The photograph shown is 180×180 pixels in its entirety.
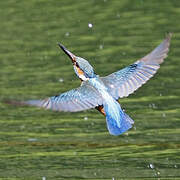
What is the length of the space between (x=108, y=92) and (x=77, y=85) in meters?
3.86

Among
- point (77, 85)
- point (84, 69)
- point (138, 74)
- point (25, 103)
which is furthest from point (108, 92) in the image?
point (77, 85)

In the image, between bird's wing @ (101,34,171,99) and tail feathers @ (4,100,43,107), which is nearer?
tail feathers @ (4,100,43,107)

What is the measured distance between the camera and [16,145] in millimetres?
8281

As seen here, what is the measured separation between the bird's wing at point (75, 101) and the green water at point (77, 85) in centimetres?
99

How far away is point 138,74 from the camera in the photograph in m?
6.68

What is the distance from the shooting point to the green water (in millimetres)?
7539

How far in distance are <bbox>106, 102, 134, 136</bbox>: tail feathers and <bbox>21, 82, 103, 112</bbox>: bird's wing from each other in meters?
0.14

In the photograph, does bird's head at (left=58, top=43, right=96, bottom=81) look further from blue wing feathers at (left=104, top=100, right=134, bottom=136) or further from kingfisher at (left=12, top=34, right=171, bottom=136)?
blue wing feathers at (left=104, top=100, right=134, bottom=136)

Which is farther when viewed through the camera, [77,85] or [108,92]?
[77,85]

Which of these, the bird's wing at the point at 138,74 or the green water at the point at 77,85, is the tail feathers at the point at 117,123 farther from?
the green water at the point at 77,85

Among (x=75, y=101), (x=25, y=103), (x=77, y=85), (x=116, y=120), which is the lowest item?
(x=77, y=85)

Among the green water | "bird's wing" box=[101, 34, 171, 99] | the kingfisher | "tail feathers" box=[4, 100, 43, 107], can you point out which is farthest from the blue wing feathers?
the green water

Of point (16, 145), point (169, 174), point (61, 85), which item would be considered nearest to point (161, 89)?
point (61, 85)

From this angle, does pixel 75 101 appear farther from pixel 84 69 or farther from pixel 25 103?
pixel 25 103
